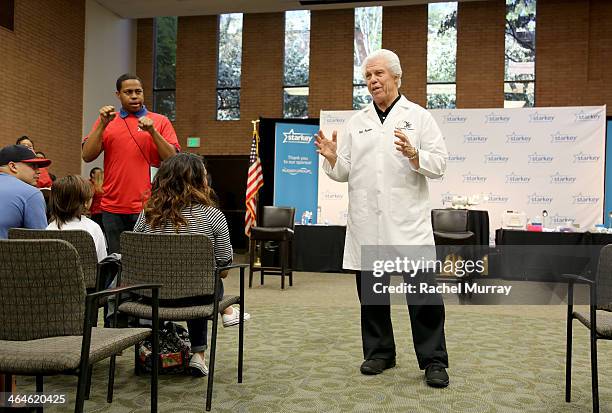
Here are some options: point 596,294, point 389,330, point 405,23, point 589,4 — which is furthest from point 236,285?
point 589,4

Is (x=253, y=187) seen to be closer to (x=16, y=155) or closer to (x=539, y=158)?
(x=539, y=158)

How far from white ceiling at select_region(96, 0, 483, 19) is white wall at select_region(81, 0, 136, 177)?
281 millimetres

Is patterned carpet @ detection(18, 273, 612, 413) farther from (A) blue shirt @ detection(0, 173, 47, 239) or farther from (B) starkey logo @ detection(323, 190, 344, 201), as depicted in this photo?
(B) starkey logo @ detection(323, 190, 344, 201)

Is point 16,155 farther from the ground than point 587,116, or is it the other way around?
point 587,116

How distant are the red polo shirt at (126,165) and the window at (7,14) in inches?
286

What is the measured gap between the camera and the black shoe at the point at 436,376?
2.74 metres

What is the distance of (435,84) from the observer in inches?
452

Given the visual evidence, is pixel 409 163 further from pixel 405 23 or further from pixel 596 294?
pixel 405 23

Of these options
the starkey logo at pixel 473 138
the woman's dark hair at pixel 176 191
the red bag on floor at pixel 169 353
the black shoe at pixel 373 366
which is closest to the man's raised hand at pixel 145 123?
the woman's dark hair at pixel 176 191

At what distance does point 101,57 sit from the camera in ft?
37.9

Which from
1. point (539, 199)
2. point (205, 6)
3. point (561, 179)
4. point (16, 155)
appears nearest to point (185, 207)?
point (16, 155)

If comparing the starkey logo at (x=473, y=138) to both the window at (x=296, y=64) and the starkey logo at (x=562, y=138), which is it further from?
the window at (x=296, y=64)

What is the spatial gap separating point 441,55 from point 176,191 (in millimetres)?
9958

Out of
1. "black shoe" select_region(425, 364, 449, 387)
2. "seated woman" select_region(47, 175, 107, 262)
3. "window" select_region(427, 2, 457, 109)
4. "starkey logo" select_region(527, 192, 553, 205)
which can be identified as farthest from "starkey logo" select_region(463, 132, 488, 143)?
"seated woman" select_region(47, 175, 107, 262)
